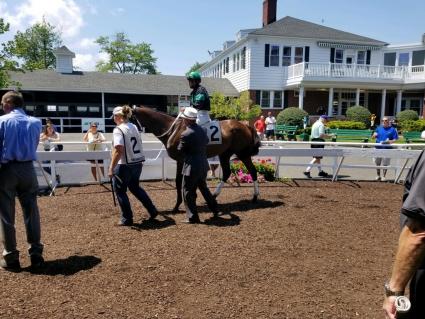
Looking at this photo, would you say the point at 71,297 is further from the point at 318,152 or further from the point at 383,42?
the point at 383,42

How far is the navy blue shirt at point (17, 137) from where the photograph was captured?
176 inches

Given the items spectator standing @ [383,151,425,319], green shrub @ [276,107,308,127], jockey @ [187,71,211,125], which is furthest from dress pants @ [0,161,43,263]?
green shrub @ [276,107,308,127]

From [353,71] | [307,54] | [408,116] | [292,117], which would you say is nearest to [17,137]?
[292,117]

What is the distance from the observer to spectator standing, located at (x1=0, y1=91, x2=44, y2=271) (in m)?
4.51

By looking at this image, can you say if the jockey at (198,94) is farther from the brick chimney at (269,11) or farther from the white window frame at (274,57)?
the brick chimney at (269,11)

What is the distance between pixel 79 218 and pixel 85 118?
2470 centimetres

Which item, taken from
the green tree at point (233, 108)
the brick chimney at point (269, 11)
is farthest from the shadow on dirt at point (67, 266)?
the brick chimney at point (269, 11)

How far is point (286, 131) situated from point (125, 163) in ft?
65.3

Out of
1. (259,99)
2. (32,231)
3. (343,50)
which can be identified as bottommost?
(32,231)

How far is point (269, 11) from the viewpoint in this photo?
1315 inches

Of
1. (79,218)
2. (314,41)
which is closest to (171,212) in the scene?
(79,218)

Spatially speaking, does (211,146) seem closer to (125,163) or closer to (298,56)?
(125,163)

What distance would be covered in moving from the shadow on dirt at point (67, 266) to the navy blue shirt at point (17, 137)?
4.45 feet

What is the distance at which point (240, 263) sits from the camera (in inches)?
189
